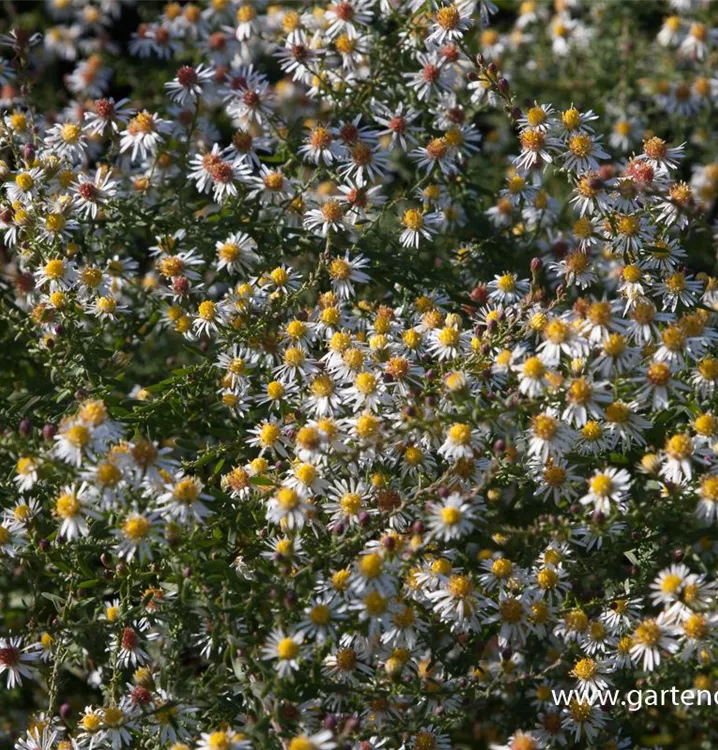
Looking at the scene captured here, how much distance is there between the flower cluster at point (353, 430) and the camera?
2.23m

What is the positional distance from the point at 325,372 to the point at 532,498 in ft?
2.10

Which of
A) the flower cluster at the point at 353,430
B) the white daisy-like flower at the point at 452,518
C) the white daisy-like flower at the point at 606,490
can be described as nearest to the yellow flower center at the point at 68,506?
the flower cluster at the point at 353,430

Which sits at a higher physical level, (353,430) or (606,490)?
(353,430)

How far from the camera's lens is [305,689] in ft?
7.14

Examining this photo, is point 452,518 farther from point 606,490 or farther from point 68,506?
point 68,506

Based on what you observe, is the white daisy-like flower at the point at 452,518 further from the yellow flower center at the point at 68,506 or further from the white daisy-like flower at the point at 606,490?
the yellow flower center at the point at 68,506

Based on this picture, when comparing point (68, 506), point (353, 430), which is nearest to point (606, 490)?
point (353, 430)

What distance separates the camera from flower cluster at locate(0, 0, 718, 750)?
2232mm

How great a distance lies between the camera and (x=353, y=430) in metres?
2.41

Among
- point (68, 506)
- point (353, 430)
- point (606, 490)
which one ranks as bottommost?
point (68, 506)

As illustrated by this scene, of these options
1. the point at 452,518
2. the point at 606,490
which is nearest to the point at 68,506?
the point at 452,518

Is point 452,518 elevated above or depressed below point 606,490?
below

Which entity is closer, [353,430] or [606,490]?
[606,490]

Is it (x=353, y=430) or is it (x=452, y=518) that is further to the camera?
(x=353, y=430)
